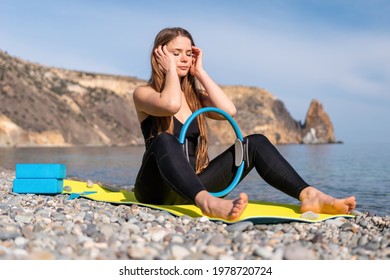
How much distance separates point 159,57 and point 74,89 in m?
50.8

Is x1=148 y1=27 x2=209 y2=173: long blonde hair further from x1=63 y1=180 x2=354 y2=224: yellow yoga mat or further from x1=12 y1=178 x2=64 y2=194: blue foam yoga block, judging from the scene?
x1=12 y1=178 x2=64 y2=194: blue foam yoga block

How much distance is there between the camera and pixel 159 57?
13.1 feet

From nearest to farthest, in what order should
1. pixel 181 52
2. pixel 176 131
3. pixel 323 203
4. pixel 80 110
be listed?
pixel 323 203 → pixel 176 131 → pixel 181 52 → pixel 80 110

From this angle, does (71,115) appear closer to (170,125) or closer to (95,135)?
(95,135)

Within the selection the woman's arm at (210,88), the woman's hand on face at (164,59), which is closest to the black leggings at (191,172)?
the woman's arm at (210,88)

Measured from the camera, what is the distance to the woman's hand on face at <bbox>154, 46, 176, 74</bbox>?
12.8ft

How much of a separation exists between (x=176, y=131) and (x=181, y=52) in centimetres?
65

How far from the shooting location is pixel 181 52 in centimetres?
401

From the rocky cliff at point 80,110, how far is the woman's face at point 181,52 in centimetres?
3558

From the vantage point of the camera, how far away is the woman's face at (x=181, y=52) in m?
3.96

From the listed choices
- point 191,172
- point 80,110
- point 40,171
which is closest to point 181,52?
point 191,172

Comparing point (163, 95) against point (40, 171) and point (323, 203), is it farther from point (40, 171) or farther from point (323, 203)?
point (40, 171)

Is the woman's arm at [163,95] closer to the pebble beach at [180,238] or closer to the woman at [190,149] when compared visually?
the woman at [190,149]

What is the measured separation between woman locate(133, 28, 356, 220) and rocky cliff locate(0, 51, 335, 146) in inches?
1399
